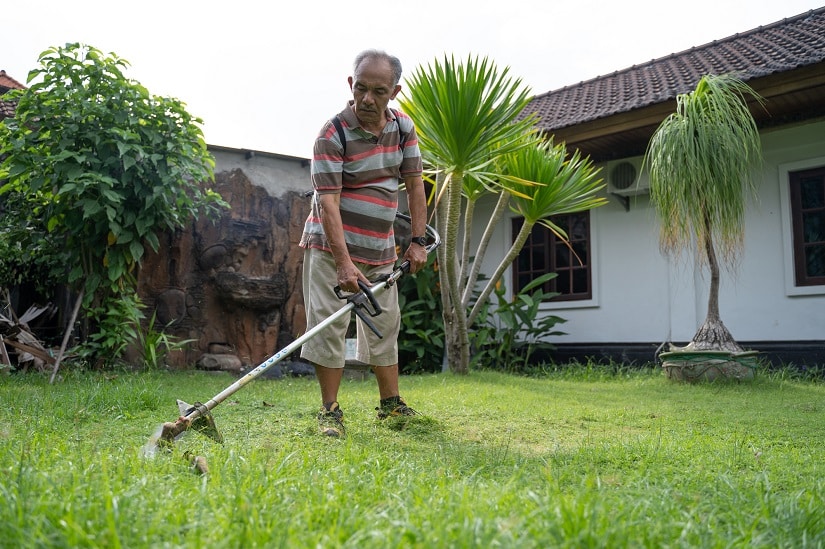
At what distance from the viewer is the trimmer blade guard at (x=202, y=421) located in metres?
2.60

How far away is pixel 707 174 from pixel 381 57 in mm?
3496

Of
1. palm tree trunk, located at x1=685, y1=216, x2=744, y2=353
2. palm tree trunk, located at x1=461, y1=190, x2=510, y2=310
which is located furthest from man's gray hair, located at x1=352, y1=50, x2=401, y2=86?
palm tree trunk, located at x1=685, y1=216, x2=744, y2=353

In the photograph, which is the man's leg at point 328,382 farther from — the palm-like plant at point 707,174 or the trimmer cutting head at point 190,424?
the palm-like plant at point 707,174

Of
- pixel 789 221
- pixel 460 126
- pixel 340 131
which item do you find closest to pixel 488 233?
pixel 460 126


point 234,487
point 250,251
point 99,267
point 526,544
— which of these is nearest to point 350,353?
point 250,251

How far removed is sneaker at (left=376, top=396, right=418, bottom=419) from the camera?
3361 mm

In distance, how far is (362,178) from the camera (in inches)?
130

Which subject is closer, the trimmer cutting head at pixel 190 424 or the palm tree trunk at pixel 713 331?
the trimmer cutting head at pixel 190 424

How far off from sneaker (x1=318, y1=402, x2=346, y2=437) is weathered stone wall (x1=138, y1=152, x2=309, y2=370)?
13.0 ft

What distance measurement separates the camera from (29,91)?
5.50 meters

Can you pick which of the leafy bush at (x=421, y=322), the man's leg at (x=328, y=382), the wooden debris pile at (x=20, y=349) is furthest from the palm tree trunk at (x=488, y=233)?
the wooden debris pile at (x=20, y=349)

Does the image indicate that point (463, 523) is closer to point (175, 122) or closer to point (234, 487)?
point (234, 487)

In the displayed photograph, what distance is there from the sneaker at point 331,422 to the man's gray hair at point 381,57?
1506 mm

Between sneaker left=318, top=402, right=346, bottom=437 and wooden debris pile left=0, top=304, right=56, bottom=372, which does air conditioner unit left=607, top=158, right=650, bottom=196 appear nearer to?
sneaker left=318, top=402, right=346, bottom=437
